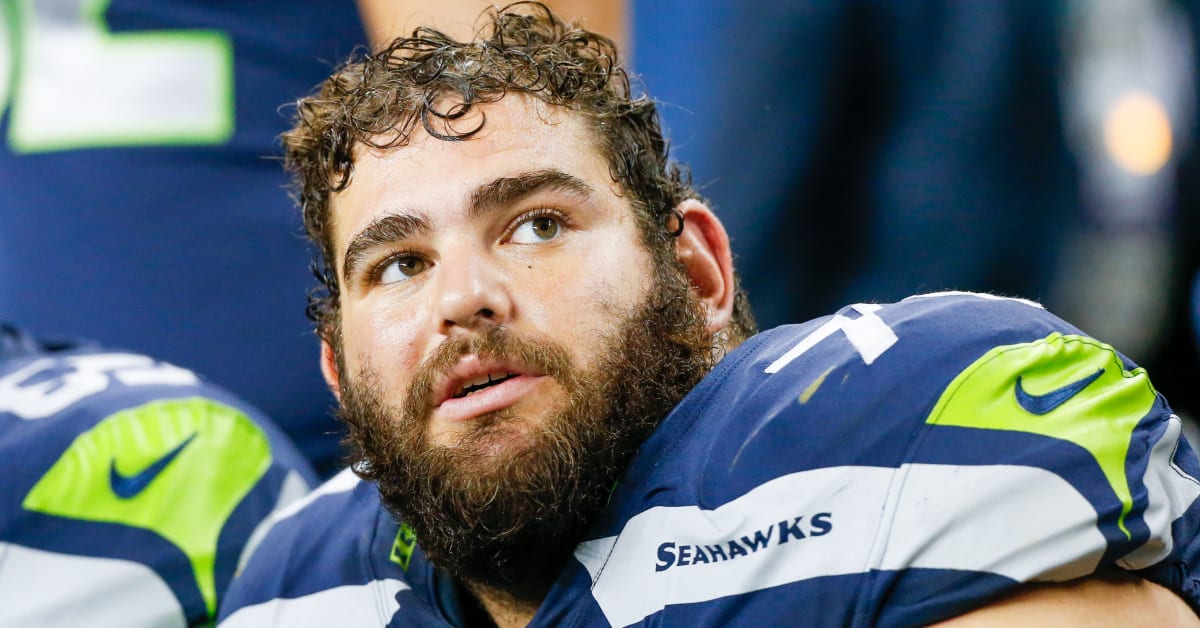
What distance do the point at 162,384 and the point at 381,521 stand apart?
0.37 m

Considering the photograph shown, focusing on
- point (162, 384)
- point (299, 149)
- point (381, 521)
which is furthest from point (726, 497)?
point (162, 384)

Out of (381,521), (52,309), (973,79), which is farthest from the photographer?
(973,79)

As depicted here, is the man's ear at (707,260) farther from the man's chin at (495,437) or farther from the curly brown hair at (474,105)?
the man's chin at (495,437)

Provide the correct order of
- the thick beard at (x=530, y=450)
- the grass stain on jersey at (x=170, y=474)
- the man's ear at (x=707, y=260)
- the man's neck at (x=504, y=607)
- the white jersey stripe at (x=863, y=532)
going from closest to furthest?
1. the white jersey stripe at (x=863, y=532)
2. the thick beard at (x=530, y=450)
3. the man's neck at (x=504, y=607)
4. the man's ear at (x=707, y=260)
5. the grass stain on jersey at (x=170, y=474)

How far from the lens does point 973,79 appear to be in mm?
2115

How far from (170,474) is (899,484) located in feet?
2.67

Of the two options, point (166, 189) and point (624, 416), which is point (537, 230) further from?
point (166, 189)

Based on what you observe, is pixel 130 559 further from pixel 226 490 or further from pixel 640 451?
pixel 640 451

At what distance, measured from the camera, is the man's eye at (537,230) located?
1089mm

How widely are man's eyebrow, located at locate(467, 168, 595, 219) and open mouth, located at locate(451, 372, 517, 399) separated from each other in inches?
5.3

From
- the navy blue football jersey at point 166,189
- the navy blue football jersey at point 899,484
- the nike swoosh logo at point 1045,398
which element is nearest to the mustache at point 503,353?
the navy blue football jersey at point 899,484

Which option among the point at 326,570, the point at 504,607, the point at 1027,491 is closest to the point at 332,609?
the point at 326,570

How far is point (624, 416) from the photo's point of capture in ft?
3.49

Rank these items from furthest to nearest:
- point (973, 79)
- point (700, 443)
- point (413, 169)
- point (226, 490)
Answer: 1. point (973, 79)
2. point (226, 490)
3. point (413, 169)
4. point (700, 443)
